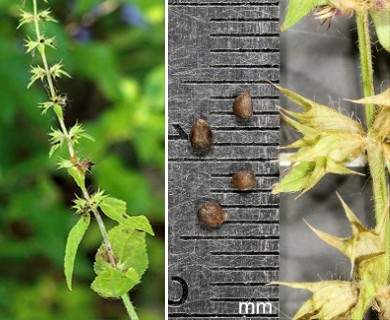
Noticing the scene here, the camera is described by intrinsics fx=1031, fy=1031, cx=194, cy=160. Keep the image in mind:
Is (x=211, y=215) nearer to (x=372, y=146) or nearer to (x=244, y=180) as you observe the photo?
(x=244, y=180)

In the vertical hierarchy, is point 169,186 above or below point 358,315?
above

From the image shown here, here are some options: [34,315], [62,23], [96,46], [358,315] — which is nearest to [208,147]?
[358,315]

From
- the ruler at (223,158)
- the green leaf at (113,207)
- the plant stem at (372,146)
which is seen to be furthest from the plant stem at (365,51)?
the green leaf at (113,207)

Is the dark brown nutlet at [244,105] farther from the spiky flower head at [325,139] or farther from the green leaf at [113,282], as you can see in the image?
the green leaf at [113,282]

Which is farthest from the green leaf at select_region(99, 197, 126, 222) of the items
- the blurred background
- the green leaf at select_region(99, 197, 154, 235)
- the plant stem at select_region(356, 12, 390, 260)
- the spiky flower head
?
the blurred background

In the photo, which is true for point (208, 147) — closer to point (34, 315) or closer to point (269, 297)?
point (269, 297)

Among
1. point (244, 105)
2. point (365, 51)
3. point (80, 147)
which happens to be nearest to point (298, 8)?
point (365, 51)

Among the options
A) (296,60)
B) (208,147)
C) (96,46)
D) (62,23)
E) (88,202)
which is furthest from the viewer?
(62,23)
